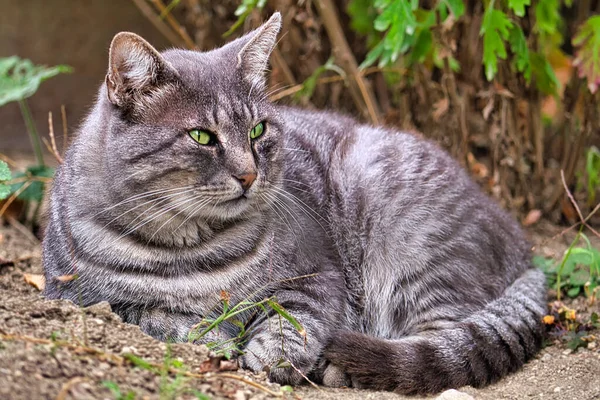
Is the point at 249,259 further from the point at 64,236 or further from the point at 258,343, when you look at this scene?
the point at 64,236

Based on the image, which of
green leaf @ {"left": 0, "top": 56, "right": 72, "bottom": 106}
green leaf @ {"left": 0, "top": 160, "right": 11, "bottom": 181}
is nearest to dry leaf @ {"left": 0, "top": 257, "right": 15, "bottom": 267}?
green leaf @ {"left": 0, "top": 56, "right": 72, "bottom": 106}

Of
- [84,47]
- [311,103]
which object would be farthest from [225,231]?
[84,47]

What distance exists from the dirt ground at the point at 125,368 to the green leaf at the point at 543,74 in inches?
73.5

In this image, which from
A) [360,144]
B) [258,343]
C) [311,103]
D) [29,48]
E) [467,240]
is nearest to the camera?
[258,343]

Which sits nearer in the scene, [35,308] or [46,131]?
[35,308]

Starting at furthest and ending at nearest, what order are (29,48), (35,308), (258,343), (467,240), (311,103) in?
1. (29,48)
2. (311,103)
3. (467,240)
4. (258,343)
5. (35,308)

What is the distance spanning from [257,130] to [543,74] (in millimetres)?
2373

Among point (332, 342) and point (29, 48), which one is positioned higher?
point (29, 48)

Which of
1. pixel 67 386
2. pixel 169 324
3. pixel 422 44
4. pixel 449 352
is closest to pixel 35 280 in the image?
pixel 169 324

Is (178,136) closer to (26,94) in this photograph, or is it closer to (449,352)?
(449,352)

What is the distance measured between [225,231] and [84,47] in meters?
4.36

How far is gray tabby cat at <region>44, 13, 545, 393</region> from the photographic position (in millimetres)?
3311

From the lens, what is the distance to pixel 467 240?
409 centimetres

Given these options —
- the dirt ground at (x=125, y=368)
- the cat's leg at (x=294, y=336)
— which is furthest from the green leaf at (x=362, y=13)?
the dirt ground at (x=125, y=368)
